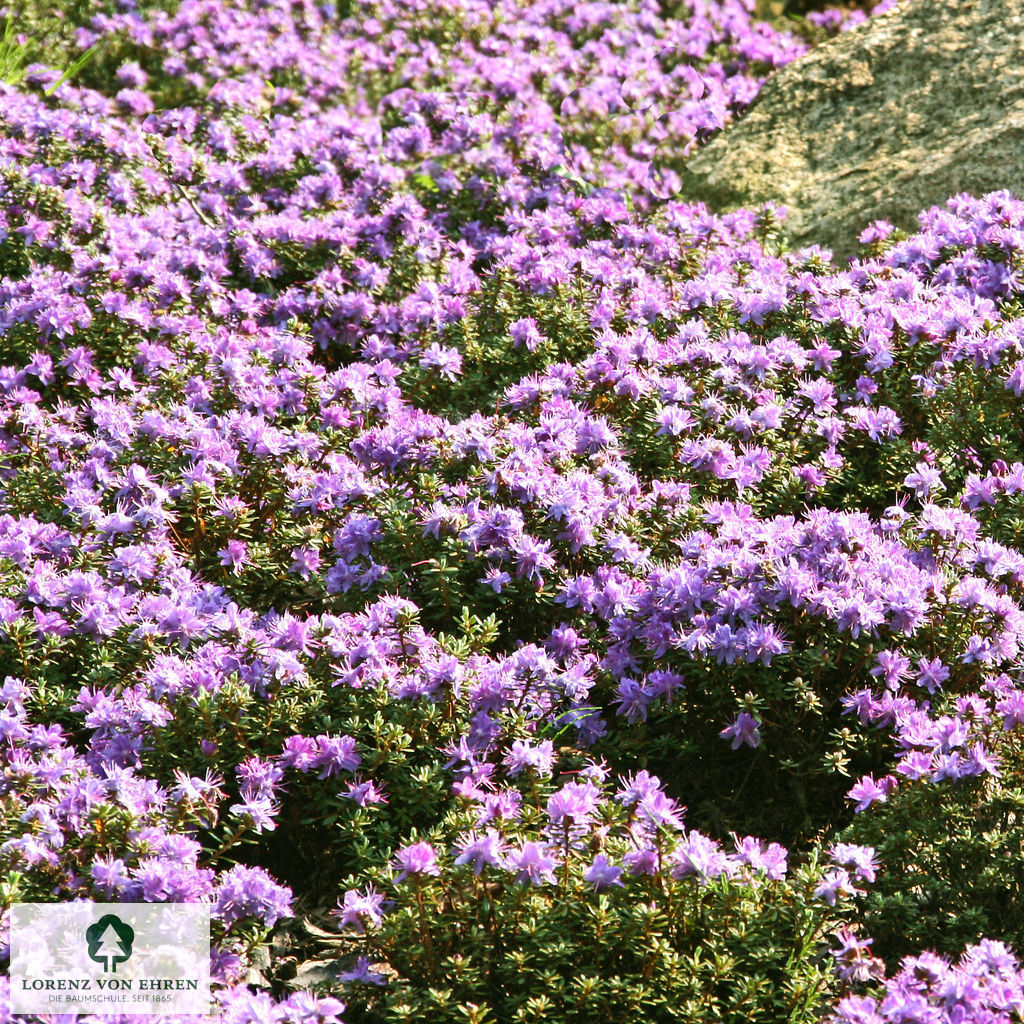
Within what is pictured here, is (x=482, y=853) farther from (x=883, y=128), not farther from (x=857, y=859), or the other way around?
(x=883, y=128)

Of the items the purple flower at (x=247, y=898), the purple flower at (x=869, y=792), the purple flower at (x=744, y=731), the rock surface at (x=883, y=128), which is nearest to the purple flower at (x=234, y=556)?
the purple flower at (x=247, y=898)

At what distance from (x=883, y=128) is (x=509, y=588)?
4.23 metres

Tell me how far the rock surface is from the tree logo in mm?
4744

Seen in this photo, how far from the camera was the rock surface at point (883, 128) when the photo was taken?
594 cm

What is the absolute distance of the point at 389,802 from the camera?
10.4 ft

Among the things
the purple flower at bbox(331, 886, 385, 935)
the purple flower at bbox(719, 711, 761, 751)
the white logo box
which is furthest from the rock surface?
the white logo box

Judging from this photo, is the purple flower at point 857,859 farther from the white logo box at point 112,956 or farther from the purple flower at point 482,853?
the white logo box at point 112,956

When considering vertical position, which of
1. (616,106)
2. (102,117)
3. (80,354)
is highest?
(616,106)

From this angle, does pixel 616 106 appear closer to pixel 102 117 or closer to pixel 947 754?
pixel 102 117

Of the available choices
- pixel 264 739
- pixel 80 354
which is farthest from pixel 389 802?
pixel 80 354

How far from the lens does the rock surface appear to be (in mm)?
5938

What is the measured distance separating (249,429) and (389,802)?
163cm

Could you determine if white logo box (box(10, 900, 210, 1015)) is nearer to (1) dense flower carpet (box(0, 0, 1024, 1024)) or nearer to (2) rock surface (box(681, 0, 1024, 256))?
(1) dense flower carpet (box(0, 0, 1024, 1024))

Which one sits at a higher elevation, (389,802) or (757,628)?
(757,628)
